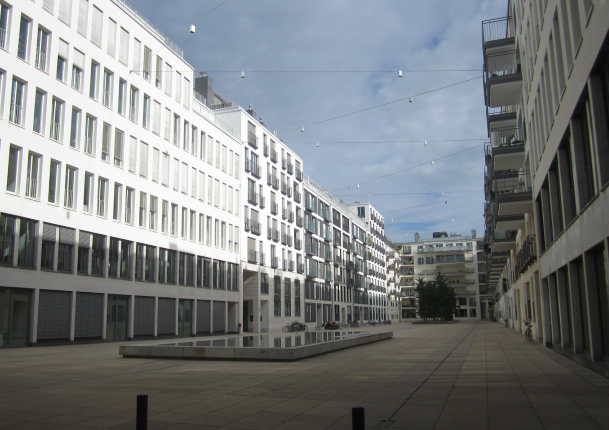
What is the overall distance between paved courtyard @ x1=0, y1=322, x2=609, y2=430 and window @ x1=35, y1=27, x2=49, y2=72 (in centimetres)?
1814

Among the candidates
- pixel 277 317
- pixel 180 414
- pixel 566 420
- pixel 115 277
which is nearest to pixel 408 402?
pixel 566 420

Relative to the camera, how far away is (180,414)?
343 inches

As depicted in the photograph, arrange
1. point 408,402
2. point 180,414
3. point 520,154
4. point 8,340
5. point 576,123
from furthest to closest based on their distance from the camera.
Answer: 1. point 520,154
2. point 8,340
3. point 576,123
4. point 408,402
5. point 180,414

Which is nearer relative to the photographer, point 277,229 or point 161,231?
point 161,231

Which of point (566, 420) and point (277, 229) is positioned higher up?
point (277, 229)

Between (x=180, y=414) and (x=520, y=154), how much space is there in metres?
25.1

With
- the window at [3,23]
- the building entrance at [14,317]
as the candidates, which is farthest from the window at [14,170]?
the window at [3,23]

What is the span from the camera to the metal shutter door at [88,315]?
3084 cm

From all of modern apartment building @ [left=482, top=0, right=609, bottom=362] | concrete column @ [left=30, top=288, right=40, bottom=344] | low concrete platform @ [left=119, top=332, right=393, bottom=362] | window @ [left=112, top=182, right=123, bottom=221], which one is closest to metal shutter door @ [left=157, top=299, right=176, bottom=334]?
window @ [left=112, top=182, right=123, bottom=221]

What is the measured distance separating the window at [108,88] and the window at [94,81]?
0.77 meters

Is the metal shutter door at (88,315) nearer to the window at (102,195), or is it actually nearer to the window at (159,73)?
the window at (102,195)

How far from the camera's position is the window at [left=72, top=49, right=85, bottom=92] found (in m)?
31.8

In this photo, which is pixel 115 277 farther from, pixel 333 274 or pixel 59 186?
pixel 333 274

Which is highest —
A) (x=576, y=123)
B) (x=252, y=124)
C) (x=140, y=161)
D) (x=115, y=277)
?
(x=252, y=124)
